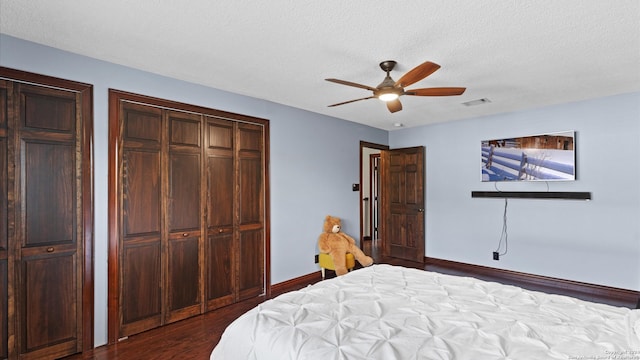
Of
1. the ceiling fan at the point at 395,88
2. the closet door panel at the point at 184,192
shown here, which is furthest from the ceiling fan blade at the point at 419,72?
the closet door panel at the point at 184,192

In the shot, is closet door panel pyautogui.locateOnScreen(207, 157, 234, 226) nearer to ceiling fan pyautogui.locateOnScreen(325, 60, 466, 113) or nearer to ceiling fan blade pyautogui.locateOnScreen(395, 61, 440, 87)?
ceiling fan pyautogui.locateOnScreen(325, 60, 466, 113)

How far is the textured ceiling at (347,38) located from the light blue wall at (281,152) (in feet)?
0.37

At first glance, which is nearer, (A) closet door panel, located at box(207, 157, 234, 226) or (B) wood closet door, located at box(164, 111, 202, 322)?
(B) wood closet door, located at box(164, 111, 202, 322)

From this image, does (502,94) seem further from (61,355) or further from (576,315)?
(61,355)

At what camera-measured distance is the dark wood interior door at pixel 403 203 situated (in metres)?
5.41

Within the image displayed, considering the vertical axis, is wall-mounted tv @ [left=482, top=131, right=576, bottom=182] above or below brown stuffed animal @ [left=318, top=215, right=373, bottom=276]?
above

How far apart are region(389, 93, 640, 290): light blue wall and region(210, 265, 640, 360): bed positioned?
2.55 meters

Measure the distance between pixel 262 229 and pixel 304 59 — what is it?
209 cm

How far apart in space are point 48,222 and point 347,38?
2.62 m

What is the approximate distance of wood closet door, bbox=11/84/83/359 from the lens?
2299mm

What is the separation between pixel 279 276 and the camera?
403 cm

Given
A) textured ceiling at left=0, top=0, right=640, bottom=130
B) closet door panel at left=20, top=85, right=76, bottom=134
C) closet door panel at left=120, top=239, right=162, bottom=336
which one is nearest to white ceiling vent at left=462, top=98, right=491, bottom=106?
textured ceiling at left=0, top=0, right=640, bottom=130

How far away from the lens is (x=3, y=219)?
7.33 feet

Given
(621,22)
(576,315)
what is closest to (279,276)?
(576,315)
